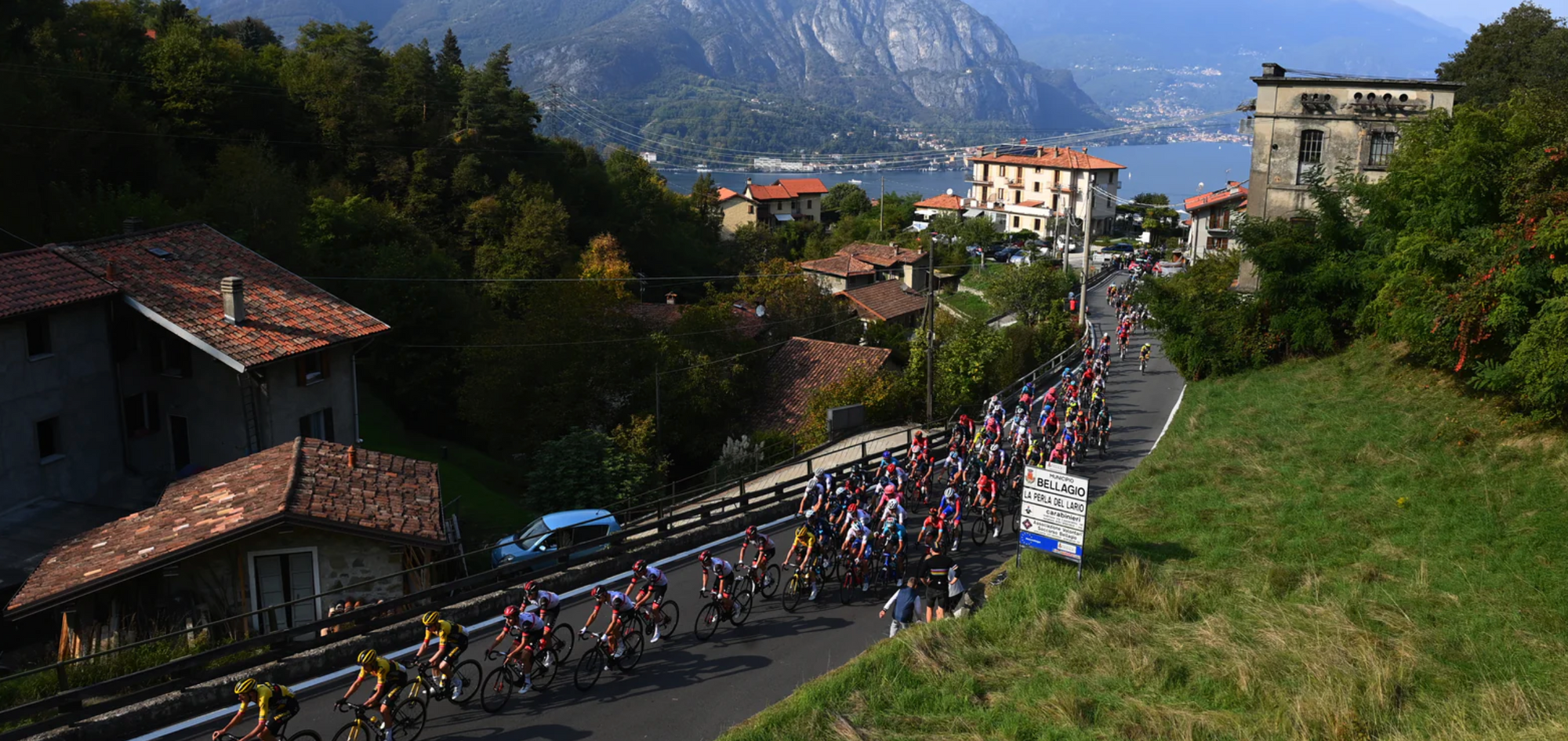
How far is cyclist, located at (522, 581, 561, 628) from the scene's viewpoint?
1366 cm

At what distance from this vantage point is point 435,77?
75562 millimetres

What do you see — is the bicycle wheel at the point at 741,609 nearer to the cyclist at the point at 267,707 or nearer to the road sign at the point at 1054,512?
the road sign at the point at 1054,512

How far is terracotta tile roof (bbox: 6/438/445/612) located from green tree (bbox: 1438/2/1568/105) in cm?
4823

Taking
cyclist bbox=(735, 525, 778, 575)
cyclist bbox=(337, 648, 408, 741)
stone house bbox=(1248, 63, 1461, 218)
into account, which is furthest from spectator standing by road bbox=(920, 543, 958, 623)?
stone house bbox=(1248, 63, 1461, 218)

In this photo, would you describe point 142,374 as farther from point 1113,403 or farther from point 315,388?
point 1113,403

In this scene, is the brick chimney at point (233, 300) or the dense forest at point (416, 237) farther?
the dense forest at point (416, 237)

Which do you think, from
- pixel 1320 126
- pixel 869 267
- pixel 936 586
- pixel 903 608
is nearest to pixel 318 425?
pixel 903 608

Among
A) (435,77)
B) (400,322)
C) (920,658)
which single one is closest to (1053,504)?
(920,658)

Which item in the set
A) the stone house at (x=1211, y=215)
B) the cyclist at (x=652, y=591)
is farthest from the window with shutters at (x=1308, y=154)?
the cyclist at (x=652, y=591)

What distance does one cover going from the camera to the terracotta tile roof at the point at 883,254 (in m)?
75.8

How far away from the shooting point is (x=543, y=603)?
13.8 metres

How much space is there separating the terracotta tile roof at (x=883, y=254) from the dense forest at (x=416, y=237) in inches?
594

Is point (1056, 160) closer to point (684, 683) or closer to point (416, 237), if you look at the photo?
point (416, 237)

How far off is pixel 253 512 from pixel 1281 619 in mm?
15303
